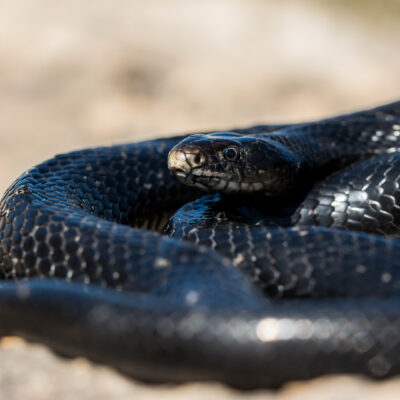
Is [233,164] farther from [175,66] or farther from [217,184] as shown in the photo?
[175,66]

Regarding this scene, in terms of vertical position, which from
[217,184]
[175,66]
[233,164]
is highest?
[233,164]

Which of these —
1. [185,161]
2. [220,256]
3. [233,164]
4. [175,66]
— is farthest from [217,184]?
[175,66]

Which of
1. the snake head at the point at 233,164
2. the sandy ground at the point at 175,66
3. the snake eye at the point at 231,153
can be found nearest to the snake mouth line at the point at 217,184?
the snake head at the point at 233,164

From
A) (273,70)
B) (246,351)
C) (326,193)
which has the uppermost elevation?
(246,351)

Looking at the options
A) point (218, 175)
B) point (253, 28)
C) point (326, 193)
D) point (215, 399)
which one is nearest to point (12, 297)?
point (215, 399)

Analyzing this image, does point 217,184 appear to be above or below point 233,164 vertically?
below

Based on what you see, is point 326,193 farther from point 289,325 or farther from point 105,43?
point 105,43

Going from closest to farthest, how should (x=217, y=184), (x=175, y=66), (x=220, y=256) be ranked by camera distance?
Answer: (x=220, y=256), (x=217, y=184), (x=175, y=66)
